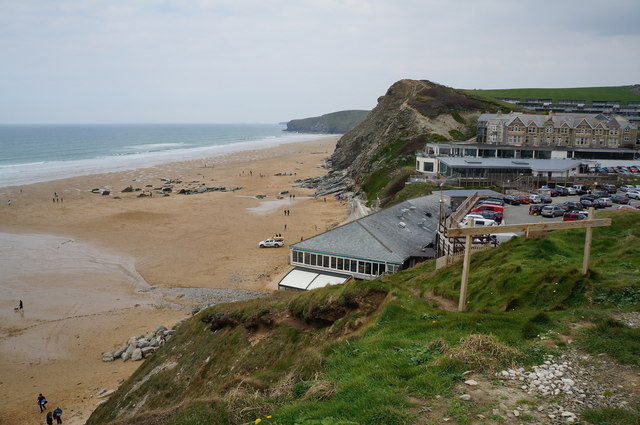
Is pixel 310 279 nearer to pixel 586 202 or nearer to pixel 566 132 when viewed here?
pixel 586 202

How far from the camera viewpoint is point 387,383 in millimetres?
9672

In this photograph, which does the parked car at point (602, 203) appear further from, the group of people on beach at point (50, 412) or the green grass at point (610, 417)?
the group of people on beach at point (50, 412)

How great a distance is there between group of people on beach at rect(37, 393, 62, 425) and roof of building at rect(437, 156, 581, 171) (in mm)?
50321

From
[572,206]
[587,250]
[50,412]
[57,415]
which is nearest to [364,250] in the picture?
[587,250]

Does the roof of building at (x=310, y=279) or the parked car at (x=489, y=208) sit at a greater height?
the parked car at (x=489, y=208)

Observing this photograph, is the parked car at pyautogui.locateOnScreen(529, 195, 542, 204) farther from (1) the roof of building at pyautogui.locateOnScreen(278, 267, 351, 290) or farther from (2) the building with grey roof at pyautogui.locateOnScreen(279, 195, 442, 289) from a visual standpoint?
(1) the roof of building at pyautogui.locateOnScreen(278, 267, 351, 290)

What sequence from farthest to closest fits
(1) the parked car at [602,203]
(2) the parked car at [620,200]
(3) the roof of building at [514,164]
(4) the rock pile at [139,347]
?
(3) the roof of building at [514,164], (2) the parked car at [620,200], (1) the parked car at [602,203], (4) the rock pile at [139,347]

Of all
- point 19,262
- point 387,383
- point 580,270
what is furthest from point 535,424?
point 19,262

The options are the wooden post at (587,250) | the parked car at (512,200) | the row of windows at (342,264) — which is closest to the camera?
the wooden post at (587,250)

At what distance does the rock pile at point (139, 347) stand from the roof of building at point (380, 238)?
37.6 feet

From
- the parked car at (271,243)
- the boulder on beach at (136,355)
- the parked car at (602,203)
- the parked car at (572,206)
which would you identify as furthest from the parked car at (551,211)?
the boulder on beach at (136,355)

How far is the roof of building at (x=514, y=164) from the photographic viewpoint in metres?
58.3

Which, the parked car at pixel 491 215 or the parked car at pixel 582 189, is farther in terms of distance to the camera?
the parked car at pixel 582 189

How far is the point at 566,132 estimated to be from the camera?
254 feet
